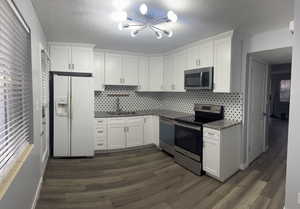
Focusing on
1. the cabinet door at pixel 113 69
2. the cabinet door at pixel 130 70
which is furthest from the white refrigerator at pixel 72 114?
the cabinet door at pixel 130 70

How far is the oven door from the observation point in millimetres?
2934

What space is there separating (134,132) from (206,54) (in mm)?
2337

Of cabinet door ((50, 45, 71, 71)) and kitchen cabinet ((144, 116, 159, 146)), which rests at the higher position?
cabinet door ((50, 45, 71, 71))

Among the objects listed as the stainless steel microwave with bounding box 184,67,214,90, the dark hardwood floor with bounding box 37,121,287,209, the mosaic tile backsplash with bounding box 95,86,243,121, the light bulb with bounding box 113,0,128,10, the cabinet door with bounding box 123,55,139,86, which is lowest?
the dark hardwood floor with bounding box 37,121,287,209

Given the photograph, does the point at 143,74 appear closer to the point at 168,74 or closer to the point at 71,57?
the point at 168,74

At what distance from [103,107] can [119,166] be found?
1.72m

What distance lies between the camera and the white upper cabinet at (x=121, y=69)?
4.12 m

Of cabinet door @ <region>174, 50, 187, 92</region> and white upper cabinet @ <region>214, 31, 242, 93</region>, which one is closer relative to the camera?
white upper cabinet @ <region>214, 31, 242, 93</region>

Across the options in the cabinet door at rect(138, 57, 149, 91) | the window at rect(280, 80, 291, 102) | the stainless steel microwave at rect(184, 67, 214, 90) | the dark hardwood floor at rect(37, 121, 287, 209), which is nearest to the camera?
the dark hardwood floor at rect(37, 121, 287, 209)

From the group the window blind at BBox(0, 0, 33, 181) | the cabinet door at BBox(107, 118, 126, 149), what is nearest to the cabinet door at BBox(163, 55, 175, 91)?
the cabinet door at BBox(107, 118, 126, 149)

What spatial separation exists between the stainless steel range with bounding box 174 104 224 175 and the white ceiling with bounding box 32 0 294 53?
4.65 feet

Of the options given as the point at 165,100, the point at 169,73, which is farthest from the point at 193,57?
the point at 165,100

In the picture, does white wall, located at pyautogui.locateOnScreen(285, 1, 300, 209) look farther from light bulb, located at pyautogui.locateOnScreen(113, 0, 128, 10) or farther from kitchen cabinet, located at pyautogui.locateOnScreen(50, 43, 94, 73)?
kitchen cabinet, located at pyautogui.locateOnScreen(50, 43, 94, 73)

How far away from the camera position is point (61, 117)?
136 inches
